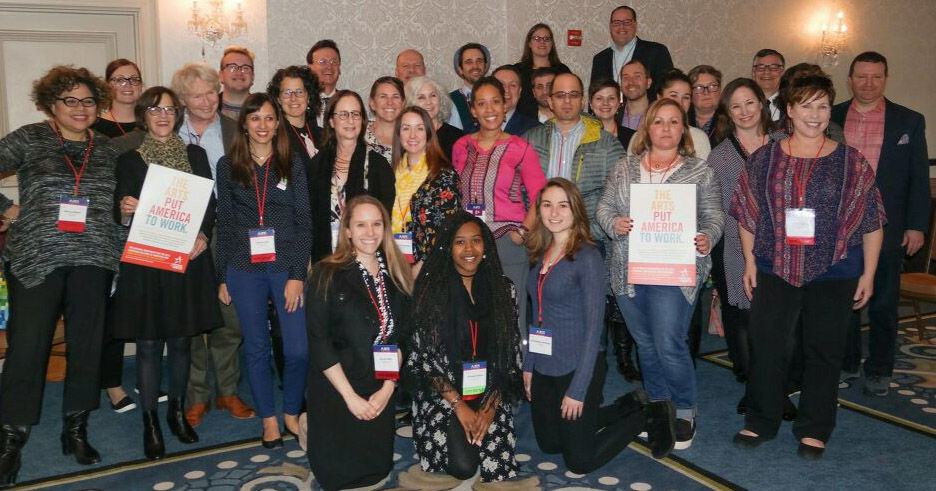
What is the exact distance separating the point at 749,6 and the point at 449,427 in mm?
7021

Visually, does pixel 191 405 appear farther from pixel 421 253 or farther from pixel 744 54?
pixel 744 54

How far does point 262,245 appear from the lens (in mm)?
3549

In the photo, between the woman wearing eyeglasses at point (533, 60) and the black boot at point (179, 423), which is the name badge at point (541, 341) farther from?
the woman wearing eyeglasses at point (533, 60)

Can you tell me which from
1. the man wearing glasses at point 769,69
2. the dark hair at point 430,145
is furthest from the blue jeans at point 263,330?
the man wearing glasses at point 769,69

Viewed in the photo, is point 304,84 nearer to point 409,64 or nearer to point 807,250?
point 409,64

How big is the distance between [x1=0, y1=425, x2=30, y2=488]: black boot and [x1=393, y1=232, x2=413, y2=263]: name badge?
1.83 m

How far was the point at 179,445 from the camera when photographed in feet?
12.4

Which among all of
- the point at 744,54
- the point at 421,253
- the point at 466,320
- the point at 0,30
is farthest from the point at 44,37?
the point at 744,54

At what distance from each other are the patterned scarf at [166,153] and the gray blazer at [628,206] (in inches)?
77.3

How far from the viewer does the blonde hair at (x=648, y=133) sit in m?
3.61

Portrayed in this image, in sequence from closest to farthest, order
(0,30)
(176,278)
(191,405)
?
(176,278) < (191,405) < (0,30)

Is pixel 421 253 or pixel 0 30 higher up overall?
pixel 0 30

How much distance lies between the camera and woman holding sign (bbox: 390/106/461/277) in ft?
12.5

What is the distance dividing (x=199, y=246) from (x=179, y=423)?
2.97 ft
